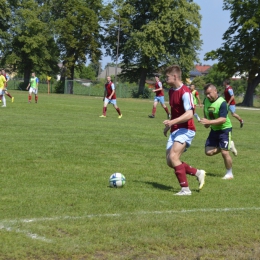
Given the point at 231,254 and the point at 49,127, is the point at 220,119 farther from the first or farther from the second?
the point at 49,127

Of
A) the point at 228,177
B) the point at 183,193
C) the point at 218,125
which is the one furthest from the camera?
the point at 228,177

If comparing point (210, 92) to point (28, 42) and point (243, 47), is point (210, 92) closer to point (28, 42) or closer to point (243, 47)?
point (243, 47)

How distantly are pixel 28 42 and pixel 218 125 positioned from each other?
218 feet

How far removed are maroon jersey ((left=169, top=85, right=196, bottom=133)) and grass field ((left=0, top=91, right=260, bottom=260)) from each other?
3.46ft

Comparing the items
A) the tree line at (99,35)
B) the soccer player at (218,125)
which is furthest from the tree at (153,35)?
the soccer player at (218,125)

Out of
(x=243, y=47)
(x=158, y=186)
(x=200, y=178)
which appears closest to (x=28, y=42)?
(x=243, y=47)

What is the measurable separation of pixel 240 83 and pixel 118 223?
113150 millimetres

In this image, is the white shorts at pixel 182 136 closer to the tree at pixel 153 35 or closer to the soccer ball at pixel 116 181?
the soccer ball at pixel 116 181

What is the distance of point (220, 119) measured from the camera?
9.35 meters

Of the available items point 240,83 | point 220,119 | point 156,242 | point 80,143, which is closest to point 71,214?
point 156,242

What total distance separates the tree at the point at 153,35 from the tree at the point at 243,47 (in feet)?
28.7

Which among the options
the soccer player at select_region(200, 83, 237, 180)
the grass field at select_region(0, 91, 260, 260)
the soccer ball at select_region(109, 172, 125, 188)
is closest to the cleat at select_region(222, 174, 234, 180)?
the soccer player at select_region(200, 83, 237, 180)

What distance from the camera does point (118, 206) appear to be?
721 centimetres

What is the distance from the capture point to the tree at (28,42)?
7388 cm
